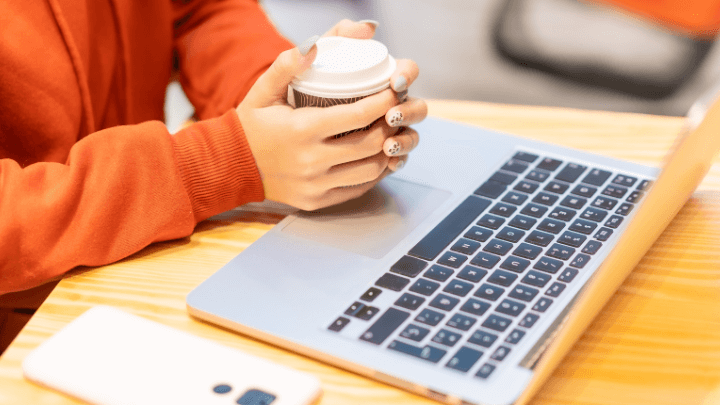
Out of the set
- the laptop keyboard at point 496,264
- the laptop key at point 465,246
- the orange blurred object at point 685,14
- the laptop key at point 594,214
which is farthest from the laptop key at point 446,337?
the orange blurred object at point 685,14

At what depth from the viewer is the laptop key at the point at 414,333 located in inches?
18.4

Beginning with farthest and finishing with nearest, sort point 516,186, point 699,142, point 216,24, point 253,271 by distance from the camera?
point 216,24, point 516,186, point 253,271, point 699,142

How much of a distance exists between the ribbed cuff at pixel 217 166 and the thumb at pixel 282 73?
4cm

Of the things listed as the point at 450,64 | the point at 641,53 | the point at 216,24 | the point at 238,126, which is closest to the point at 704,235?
the point at 238,126

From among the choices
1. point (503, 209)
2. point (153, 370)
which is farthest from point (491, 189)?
point (153, 370)

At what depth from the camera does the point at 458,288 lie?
20.2 inches

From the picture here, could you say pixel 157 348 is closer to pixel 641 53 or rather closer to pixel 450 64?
pixel 641 53

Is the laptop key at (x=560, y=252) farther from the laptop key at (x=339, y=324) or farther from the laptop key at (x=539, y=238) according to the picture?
the laptop key at (x=339, y=324)

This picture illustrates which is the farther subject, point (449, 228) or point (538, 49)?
point (538, 49)

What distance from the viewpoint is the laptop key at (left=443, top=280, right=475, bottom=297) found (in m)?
0.51

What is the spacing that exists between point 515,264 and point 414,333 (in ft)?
0.40

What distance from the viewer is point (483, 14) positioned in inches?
87.9

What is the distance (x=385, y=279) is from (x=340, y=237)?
8 cm

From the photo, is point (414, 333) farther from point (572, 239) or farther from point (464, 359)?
point (572, 239)
